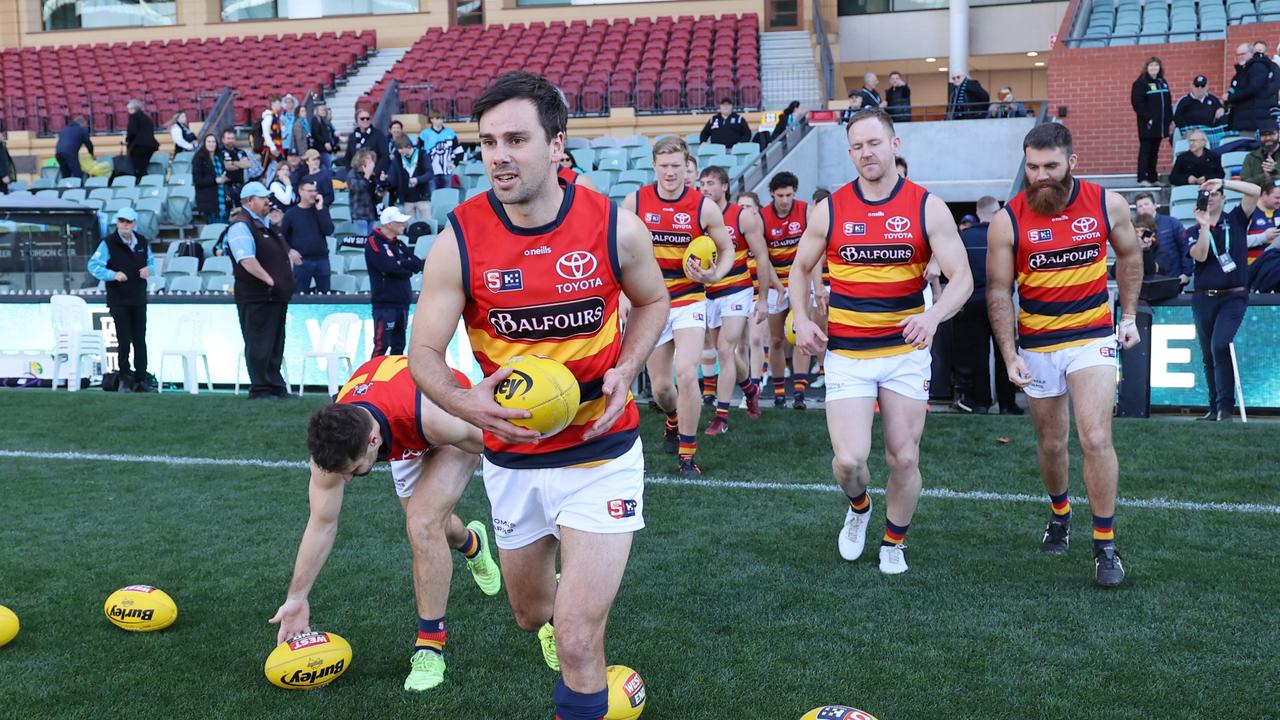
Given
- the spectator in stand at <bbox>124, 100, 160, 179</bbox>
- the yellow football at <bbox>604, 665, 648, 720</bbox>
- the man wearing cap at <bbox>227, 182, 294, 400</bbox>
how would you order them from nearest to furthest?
1. the yellow football at <bbox>604, 665, 648, 720</bbox>
2. the man wearing cap at <bbox>227, 182, 294, 400</bbox>
3. the spectator in stand at <bbox>124, 100, 160, 179</bbox>

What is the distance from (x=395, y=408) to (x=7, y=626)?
2003 mm

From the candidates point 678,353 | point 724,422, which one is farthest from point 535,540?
point 724,422

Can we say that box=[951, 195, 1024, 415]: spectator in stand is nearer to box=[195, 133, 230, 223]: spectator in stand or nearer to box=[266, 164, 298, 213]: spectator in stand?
box=[266, 164, 298, 213]: spectator in stand

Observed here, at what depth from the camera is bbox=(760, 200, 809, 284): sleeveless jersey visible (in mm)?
11156

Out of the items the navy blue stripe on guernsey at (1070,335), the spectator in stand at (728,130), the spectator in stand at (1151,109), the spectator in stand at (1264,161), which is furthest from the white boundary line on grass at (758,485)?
the spectator in stand at (728,130)

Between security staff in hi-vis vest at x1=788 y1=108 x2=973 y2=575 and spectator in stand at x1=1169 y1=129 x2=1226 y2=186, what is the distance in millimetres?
9947

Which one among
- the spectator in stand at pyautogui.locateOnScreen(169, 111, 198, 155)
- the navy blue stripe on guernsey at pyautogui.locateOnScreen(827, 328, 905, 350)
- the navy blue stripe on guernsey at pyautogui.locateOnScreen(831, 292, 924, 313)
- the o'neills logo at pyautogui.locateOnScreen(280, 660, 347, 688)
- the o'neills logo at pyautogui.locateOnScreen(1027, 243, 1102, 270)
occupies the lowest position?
the o'neills logo at pyautogui.locateOnScreen(280, 660, 347, 688)

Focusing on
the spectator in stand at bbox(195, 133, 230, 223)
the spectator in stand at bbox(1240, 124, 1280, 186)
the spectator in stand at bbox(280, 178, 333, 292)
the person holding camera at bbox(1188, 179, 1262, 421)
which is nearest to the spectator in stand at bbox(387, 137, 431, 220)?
the spectator in stand at bbox(280, 178, 333, 292)

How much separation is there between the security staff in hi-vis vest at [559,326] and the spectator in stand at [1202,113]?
1435 centimetres

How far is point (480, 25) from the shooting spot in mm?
28703

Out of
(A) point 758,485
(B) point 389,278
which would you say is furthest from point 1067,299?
(B) point 389,278

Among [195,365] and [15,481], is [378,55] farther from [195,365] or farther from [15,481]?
[15,481]

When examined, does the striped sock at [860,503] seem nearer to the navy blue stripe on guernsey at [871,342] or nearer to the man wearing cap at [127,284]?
the navy blue stripe on guernsey at [871,342]

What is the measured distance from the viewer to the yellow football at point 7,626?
493 centimetres
